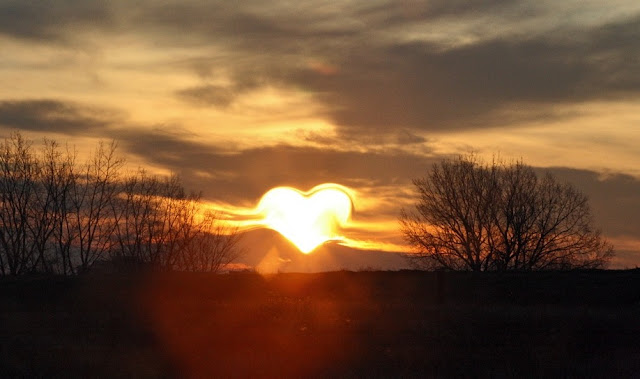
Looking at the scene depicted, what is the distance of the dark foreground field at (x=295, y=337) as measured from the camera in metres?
19.0

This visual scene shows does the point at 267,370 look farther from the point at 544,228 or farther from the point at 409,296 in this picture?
the point at 544,228

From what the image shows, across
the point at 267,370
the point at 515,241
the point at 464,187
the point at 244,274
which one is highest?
the point at 464,187

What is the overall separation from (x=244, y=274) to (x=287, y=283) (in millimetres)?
2626

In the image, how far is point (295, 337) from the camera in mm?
23719

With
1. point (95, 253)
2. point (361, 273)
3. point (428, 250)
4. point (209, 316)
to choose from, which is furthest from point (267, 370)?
point (428, 250)

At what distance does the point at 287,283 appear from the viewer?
4291 cm

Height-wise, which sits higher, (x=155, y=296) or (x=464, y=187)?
(x=464, y=187)

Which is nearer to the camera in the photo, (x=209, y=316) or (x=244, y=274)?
(x=209, y=316)

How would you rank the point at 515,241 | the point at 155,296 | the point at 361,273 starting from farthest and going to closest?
the point at 515,241 → the point at 361,273 → the point at 155,296

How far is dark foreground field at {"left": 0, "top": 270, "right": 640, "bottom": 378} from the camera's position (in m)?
19.0

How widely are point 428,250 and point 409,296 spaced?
2679 centimetres

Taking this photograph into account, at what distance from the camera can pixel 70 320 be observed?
27.0 meters

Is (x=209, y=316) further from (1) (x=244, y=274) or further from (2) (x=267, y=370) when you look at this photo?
(1) (x=244, y=274)

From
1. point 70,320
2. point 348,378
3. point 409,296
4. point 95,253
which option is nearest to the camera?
point 348,378
